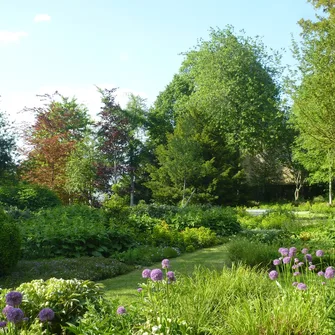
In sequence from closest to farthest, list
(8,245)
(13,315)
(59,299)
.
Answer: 1. (13,315)
2. (59,299)
3. (8,245)

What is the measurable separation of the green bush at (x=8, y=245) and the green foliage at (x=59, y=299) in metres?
3.28

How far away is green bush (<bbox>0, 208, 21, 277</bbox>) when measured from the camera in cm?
812

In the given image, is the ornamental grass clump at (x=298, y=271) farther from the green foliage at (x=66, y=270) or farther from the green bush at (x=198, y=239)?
the green bush at (x=198, y=239)

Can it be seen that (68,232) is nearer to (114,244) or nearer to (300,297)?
(114,244)

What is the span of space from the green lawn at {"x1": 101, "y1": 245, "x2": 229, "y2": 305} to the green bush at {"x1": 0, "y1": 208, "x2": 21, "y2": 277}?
168 cm

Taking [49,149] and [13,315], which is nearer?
[13,315]

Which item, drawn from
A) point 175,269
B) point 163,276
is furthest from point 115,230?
point 163,276

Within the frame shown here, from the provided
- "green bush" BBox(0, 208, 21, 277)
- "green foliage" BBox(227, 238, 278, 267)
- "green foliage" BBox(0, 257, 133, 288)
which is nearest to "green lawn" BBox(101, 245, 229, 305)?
"green foliage" BBox(0, 257, 133, 288)

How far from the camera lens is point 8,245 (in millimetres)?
8250

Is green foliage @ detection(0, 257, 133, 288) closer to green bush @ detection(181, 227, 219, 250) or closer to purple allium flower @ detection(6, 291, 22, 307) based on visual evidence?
green bush @ detection(181, 227, 219, 250)

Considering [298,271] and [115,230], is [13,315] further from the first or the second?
[115,230]

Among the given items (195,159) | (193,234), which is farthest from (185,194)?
(193,234)

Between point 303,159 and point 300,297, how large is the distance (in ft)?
93.8

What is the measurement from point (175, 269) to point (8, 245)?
2954 mm
